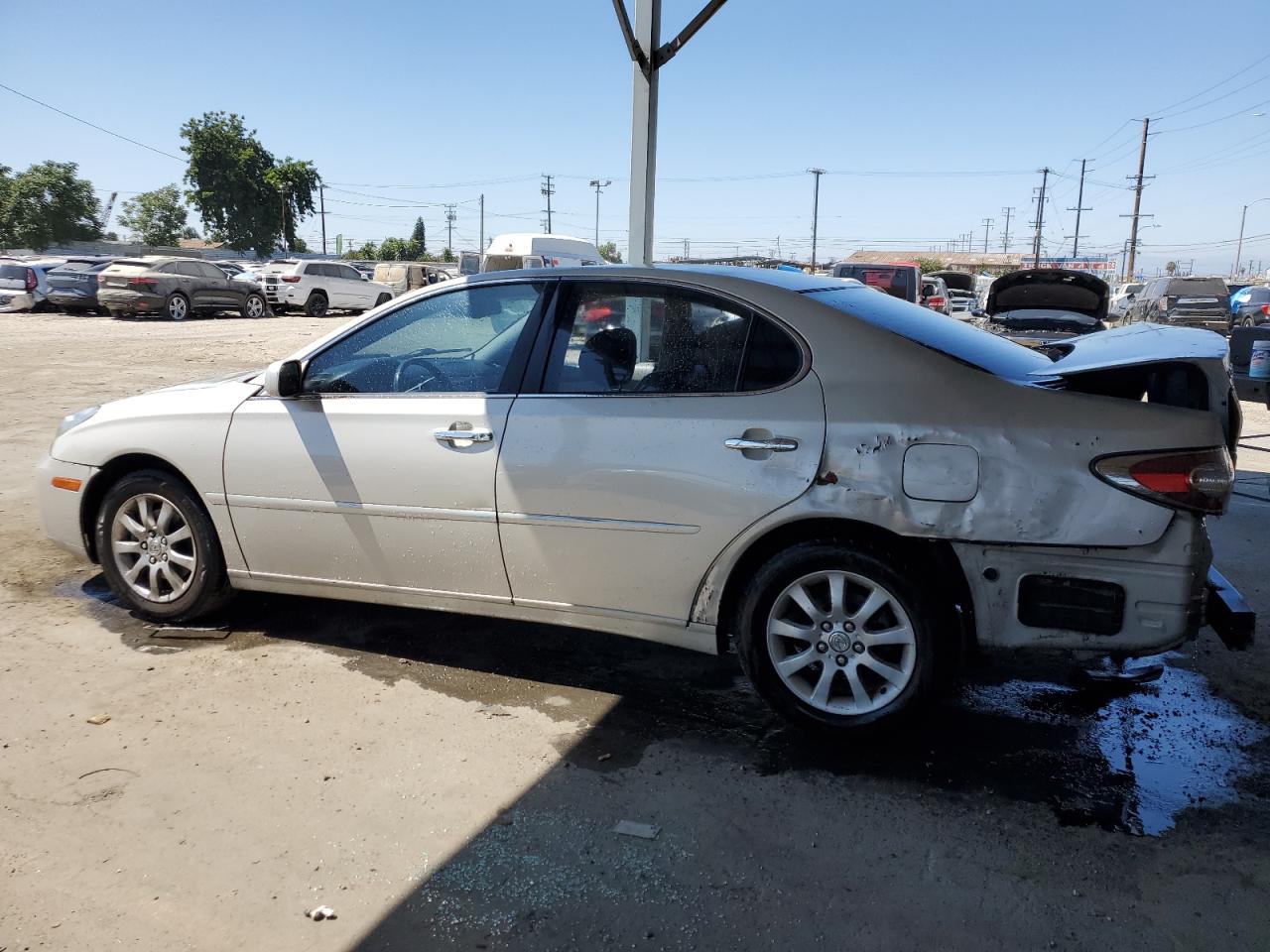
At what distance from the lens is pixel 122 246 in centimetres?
6956

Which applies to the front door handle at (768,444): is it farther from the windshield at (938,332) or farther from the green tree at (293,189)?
the green tree at (293,189)

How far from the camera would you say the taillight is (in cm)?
287

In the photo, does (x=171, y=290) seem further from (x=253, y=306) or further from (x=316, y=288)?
(x=316, y=288)

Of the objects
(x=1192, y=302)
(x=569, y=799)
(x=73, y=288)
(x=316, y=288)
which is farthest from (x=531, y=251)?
(x=569, y=799)

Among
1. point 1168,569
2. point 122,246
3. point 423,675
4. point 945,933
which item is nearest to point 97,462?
point 423,675

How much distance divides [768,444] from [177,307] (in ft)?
83.8

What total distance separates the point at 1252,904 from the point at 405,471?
3104 millimetres

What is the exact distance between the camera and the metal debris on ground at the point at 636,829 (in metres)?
2.79

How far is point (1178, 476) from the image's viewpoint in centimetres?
288

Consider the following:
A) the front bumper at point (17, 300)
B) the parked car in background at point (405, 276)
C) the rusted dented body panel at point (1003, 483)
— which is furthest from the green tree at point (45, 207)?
the rusted dented body panel at point (1003, 483)

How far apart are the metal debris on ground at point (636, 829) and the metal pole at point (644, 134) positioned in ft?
20.0

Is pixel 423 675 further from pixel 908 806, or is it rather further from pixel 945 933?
pixel 945 933

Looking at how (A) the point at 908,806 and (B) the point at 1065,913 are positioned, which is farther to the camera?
(A) the point at 908,806

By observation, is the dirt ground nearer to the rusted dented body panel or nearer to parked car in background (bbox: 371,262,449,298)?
the rusted dented body panel
